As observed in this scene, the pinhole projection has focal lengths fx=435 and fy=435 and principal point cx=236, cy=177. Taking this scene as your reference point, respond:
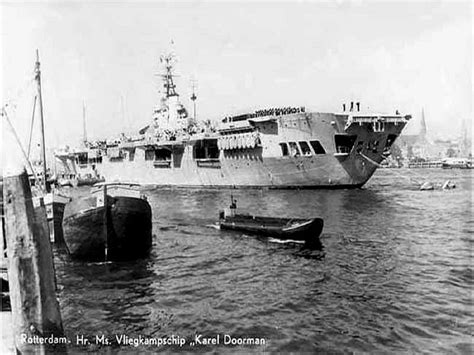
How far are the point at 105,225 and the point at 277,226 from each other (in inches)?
354

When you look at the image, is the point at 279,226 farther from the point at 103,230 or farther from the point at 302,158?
the point at 302,158

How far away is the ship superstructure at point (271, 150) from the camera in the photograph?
139 feet

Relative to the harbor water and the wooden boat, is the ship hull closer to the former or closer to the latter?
the harbor water

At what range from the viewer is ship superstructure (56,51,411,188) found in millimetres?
42406

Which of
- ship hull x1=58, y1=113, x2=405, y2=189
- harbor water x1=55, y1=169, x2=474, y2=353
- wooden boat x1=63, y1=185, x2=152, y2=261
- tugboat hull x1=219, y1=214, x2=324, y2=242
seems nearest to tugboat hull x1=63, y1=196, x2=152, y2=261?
wooden boat x1=63, y1=185, x2=152, y2=261

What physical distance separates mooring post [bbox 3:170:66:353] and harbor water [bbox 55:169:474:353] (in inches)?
113

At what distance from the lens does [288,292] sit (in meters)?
14.5

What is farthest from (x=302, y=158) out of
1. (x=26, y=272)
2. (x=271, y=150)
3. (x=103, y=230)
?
(x=26, y=272)

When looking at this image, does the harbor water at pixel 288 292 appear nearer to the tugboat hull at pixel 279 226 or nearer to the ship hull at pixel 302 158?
the tugboat hull at pixel 279 226

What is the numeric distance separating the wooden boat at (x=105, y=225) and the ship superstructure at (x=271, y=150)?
2712cm

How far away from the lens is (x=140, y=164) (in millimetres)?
61750

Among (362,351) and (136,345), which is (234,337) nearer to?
(136,345)

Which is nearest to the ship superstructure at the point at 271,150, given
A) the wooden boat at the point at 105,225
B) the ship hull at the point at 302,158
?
the ship hull at the point at 302,158

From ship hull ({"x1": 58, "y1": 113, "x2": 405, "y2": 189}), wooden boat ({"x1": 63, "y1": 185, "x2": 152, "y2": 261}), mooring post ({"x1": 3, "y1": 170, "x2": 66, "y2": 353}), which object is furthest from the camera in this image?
ship hull ({"x1": 58, "y1": 113, "x2": 405, "y2": 189})
